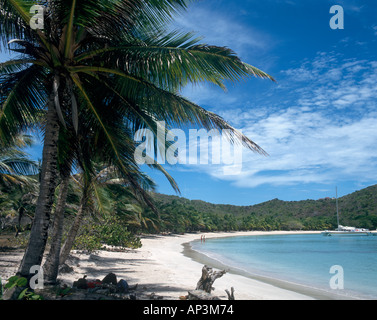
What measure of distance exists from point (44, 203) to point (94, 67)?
2665 millimetres

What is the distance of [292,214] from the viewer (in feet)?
362

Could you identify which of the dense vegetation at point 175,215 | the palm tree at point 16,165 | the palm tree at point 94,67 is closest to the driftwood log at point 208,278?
the dense vegetation at point 175,215

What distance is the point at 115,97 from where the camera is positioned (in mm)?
6949

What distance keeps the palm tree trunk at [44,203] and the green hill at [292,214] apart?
4919 cm

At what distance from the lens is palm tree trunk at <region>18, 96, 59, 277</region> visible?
5.24 m

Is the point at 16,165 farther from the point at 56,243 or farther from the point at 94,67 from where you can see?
the point at 94,67

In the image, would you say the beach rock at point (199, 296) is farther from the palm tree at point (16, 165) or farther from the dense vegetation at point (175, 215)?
the palm tree at point (16, 165)

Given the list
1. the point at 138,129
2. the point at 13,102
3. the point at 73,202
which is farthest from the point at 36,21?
the point at 73,202

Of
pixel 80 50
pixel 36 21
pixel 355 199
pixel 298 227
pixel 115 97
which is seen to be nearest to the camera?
pixel 36 21

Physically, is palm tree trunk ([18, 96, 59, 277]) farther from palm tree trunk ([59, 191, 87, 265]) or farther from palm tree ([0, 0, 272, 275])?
palm tree trunk ([59, 191, 87, 265])

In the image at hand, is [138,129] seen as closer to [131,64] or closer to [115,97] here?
[115,97]

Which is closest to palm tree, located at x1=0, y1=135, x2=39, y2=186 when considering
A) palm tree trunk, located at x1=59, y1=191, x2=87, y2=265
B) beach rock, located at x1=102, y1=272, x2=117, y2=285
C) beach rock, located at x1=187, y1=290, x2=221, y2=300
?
palm tree trunk, located at x1=59, y1=191, x2=87, y2=265

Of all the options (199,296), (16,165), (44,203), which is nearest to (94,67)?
(44,203)
